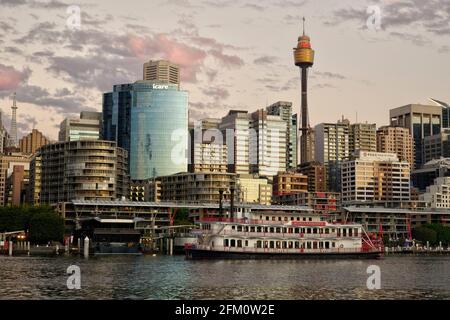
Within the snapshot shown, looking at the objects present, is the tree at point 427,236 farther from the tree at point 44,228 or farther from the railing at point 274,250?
the tree at point 44,228

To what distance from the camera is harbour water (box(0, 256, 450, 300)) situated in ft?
191

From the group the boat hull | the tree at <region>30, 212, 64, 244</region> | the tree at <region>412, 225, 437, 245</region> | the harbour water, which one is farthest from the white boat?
the tree at <region>412, 225, 437, 245</region>

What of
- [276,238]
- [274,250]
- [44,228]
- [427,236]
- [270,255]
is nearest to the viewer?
[270,255]

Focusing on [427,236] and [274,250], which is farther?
[427,236]

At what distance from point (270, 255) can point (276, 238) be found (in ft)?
9.50

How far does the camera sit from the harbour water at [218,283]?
58344mm

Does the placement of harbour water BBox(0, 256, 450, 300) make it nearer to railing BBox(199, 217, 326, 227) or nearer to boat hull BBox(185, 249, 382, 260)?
boat hull BBox(185, 249, 382, 260)

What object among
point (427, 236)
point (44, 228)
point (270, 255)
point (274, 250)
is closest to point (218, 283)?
point (270, 255)

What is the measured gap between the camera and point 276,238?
11600 cm

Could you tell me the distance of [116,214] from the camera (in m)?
186

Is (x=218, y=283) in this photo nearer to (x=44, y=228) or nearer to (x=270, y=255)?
(x=270, y=255)

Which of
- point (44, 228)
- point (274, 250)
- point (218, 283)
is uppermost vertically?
point (44, 228)

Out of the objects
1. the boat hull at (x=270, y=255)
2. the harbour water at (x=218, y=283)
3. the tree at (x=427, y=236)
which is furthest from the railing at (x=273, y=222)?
the tree at (x=427, y=236)
